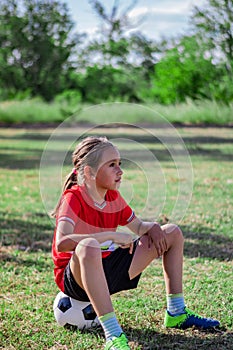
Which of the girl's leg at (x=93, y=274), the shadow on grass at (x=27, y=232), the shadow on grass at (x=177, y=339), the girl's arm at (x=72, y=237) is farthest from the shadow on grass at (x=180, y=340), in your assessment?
the shadow on grass at (x=27, y=232)

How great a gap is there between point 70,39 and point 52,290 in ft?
114

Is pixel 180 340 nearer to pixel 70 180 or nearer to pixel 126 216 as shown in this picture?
pixel 126 216

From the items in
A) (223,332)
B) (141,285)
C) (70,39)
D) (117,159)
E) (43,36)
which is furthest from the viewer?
(70,39)

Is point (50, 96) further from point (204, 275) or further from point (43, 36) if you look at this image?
point (204, 275)

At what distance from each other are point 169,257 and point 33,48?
3303cm

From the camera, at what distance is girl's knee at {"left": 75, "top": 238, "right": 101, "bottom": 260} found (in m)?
2.67

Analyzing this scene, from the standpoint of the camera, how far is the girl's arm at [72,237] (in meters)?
2.68

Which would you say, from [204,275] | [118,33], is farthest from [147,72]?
[204,275]

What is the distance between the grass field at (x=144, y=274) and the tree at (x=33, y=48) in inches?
1084

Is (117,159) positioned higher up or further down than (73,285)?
higher up

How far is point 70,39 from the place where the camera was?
123 ft

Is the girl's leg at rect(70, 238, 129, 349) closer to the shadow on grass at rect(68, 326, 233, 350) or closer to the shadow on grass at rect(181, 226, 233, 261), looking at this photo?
the shadow on grass at rect(68, 326, 233, 350)

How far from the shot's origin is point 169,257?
3029 mm

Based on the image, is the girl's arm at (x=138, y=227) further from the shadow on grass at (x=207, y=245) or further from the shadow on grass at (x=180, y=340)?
the shadow on grass at (x=207, y=245)
